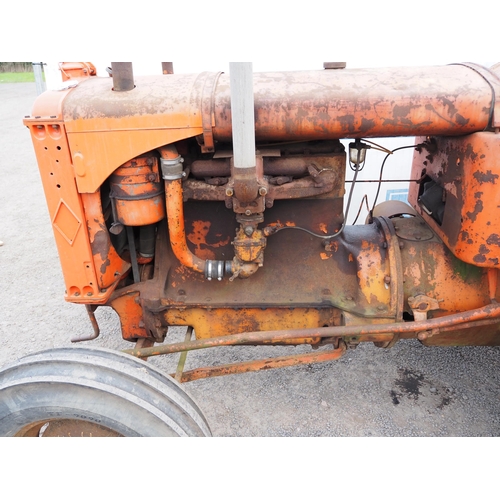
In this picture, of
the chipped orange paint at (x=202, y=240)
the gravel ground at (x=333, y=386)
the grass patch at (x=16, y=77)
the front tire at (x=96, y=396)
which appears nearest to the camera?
the front tire at (x=96, y=396)

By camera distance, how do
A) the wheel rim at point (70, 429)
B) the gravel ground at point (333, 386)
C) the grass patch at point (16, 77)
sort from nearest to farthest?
the wheel rim at point (70, 429) < the gravel ground at point (333, 386) < the grass patch at point (16, 77)

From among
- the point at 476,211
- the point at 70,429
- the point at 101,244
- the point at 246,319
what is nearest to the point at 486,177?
the point at 476,211

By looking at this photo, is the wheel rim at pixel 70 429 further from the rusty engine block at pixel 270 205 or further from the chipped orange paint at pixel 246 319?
the chipped orange paint at pixel 246 319

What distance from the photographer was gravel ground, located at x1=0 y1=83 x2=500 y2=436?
90.4 inches

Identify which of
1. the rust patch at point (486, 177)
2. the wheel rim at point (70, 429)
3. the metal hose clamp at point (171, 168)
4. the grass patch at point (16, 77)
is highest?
the metal hose clamp at point (171, 168)

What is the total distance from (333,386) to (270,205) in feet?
4.19

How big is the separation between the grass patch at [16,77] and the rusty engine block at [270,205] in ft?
63.2

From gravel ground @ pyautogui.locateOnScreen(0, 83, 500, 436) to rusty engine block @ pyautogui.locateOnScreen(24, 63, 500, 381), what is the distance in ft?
1.61

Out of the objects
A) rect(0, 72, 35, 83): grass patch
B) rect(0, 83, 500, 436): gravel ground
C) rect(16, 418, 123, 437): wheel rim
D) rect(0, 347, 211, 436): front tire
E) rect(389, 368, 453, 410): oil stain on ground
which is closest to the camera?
rect(0, 347, 211, 436): front tire

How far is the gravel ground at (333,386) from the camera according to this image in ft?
7.53

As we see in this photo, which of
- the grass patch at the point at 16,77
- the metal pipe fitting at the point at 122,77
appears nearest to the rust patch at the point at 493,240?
the metal pipe fitting at the point at 122,77

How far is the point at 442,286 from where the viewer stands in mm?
1975

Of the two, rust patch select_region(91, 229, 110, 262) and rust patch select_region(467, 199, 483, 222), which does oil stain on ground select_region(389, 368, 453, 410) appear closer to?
rust patch select_region(467, 199, 483, 222)

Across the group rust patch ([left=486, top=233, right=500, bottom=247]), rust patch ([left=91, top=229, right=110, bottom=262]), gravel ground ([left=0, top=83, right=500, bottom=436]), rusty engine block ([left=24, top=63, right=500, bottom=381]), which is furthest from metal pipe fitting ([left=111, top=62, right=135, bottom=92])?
gravel ground ([left=0, top=83, right=500, bottom=436])
